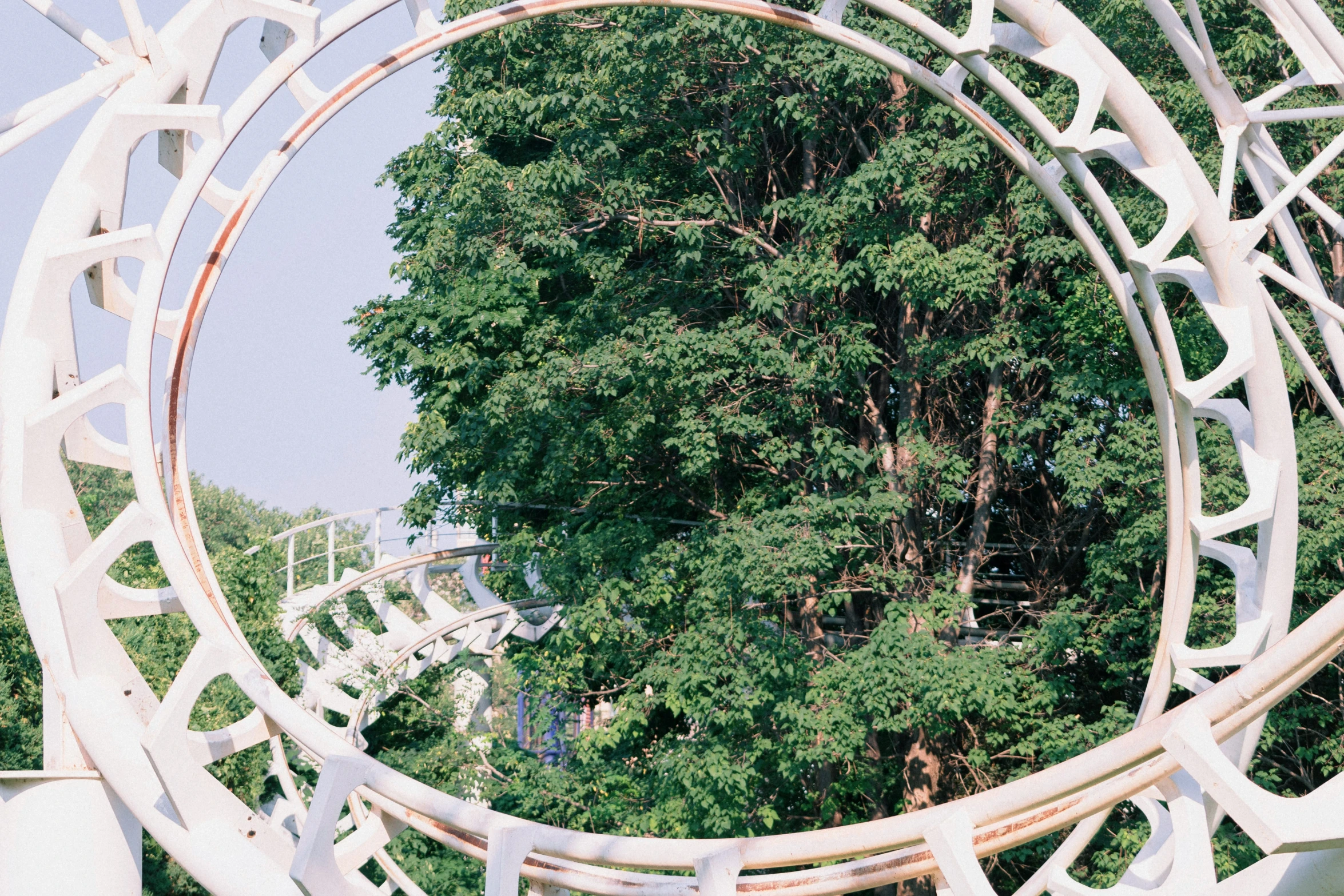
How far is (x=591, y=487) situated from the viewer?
13180 mm

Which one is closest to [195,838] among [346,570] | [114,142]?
[114,142]

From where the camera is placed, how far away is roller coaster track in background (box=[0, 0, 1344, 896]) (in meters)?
4.03

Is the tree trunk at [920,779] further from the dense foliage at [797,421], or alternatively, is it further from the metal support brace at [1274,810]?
the metal support brace at [1274,810]

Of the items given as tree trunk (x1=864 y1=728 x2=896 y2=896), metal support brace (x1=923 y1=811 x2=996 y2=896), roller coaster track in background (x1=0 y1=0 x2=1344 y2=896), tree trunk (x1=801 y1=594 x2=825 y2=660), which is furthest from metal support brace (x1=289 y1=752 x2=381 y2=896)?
tree trunk (x1=864 y1=728 x2=896 y2=896)

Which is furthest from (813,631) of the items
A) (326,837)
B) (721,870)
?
(326,837)

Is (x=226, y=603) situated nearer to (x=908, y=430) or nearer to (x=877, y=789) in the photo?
(x=908, y=430)

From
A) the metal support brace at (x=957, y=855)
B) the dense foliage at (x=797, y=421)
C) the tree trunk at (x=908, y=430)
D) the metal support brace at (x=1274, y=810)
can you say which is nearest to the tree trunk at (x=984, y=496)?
the dense foliage at (x=797, y=421)

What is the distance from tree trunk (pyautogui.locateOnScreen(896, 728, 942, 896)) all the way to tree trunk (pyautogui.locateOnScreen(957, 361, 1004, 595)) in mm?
1496

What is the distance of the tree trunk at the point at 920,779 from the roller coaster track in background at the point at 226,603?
19.9ft

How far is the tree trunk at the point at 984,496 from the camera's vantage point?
480 inches

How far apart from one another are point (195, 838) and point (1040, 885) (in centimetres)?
371

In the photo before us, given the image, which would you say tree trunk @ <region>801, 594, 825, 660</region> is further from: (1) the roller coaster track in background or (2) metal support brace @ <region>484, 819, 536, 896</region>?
(2) metal support brace @ <region>484, 819, 536, 896</region>

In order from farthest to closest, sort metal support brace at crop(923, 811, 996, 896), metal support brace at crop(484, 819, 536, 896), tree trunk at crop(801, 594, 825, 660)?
tree trunk at crop(801, 594, 825, 660)
metal support brace at crop(484, 819, 536, 896)
metal support brace at crop(923, 811, 996, 896)

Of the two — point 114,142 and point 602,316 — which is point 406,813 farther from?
point 602,316
